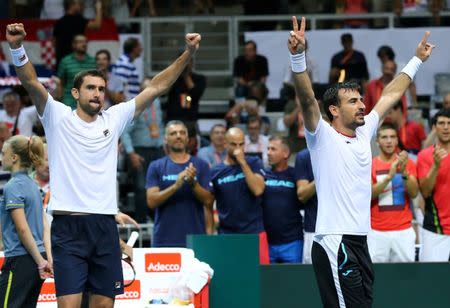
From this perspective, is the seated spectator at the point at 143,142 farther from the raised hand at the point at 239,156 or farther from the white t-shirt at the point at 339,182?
the white t-shirt at the point at 339,182

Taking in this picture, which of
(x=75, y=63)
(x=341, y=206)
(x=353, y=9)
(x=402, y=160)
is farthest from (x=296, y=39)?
(x=353, y=9)

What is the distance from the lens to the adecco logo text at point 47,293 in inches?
393

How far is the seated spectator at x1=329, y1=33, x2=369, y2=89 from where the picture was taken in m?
16.6

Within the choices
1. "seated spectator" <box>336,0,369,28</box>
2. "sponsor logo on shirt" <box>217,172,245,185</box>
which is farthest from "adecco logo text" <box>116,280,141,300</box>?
"seated spectator" <box>336,0,369,28</box>

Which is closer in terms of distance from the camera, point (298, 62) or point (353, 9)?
point (298, 62)

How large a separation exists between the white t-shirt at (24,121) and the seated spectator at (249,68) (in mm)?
3537

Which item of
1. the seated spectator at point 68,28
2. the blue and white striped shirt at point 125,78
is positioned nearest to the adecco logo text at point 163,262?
the blue and white striped shirt at point 125,78

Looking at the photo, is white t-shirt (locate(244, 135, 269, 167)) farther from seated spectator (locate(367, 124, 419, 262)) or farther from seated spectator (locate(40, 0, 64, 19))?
seated spectator (locate(40, 0, 64, 19))

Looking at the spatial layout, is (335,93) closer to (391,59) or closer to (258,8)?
(391,59)

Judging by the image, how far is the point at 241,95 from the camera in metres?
17.0

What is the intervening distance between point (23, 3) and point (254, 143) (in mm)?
5747

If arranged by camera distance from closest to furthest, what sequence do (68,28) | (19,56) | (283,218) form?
1. (19,56)
2. (283,218)
3. (68,28)

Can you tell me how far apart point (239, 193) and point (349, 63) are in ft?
19.5

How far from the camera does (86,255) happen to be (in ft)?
24.9
